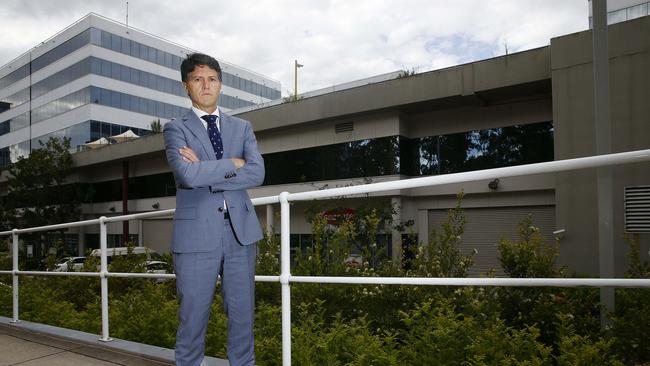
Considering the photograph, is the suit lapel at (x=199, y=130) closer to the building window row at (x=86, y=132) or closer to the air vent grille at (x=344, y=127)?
the air vent grille at (x=344, y=127)

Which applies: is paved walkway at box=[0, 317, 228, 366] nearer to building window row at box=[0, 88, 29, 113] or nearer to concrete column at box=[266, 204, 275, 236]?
concrete column at box=[266, 204, 275, 236]

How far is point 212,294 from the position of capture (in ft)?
6.86

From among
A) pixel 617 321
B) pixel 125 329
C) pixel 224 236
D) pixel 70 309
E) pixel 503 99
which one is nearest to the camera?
pixel 224 236

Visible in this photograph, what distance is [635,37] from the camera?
11484mm

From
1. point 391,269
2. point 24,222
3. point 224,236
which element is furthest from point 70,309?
point 24,222

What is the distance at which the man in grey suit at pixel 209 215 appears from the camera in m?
2.02

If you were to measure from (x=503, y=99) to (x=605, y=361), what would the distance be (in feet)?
47.7

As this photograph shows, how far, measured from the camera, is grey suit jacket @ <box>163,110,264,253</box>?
1980mm

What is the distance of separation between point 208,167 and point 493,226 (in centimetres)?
1620

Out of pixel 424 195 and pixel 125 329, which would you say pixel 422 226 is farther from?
pixel 125 329

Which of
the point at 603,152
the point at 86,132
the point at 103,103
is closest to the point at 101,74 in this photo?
the point at 103,103

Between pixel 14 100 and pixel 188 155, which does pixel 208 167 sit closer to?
pixel 188 155

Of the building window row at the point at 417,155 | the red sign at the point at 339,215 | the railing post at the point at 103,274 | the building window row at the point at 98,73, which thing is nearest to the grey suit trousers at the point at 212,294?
the railing post at the point at 103,274

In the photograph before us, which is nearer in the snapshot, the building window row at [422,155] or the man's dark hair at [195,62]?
the man's dark hair at [195,62]
